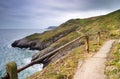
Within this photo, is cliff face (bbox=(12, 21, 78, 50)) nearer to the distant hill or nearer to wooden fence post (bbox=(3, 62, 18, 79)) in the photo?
the distant hill

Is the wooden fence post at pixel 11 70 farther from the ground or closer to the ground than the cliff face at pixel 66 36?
farther from the ground

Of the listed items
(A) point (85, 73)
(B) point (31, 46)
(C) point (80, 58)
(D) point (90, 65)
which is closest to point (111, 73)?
(A) point (85, 73)

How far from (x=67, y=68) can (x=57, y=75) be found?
1.55 m

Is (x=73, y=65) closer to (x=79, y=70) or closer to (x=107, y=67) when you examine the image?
(x=79, y=70)

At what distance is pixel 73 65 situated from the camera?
1211 centimetres

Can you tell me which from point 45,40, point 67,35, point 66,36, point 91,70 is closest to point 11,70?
point 91,70

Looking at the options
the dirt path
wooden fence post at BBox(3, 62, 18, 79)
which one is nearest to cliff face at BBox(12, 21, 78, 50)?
the dirt path

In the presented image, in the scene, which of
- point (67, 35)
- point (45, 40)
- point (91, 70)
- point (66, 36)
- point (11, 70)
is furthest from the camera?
point (45, 40)

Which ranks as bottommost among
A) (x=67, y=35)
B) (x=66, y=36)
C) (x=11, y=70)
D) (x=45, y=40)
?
(x=45, y=40)

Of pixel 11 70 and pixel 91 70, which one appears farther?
pixel 91 70

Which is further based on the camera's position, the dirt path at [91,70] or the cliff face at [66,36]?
the cliff face at [66,36]

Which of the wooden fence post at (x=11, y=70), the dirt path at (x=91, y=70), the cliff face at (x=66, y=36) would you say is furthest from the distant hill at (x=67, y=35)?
the wooden fence post at (x=11, y=70)

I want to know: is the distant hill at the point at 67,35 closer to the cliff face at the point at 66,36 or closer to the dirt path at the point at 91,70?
the cliff face at the point at 66,36

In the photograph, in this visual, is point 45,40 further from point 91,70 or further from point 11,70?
point 11,70
